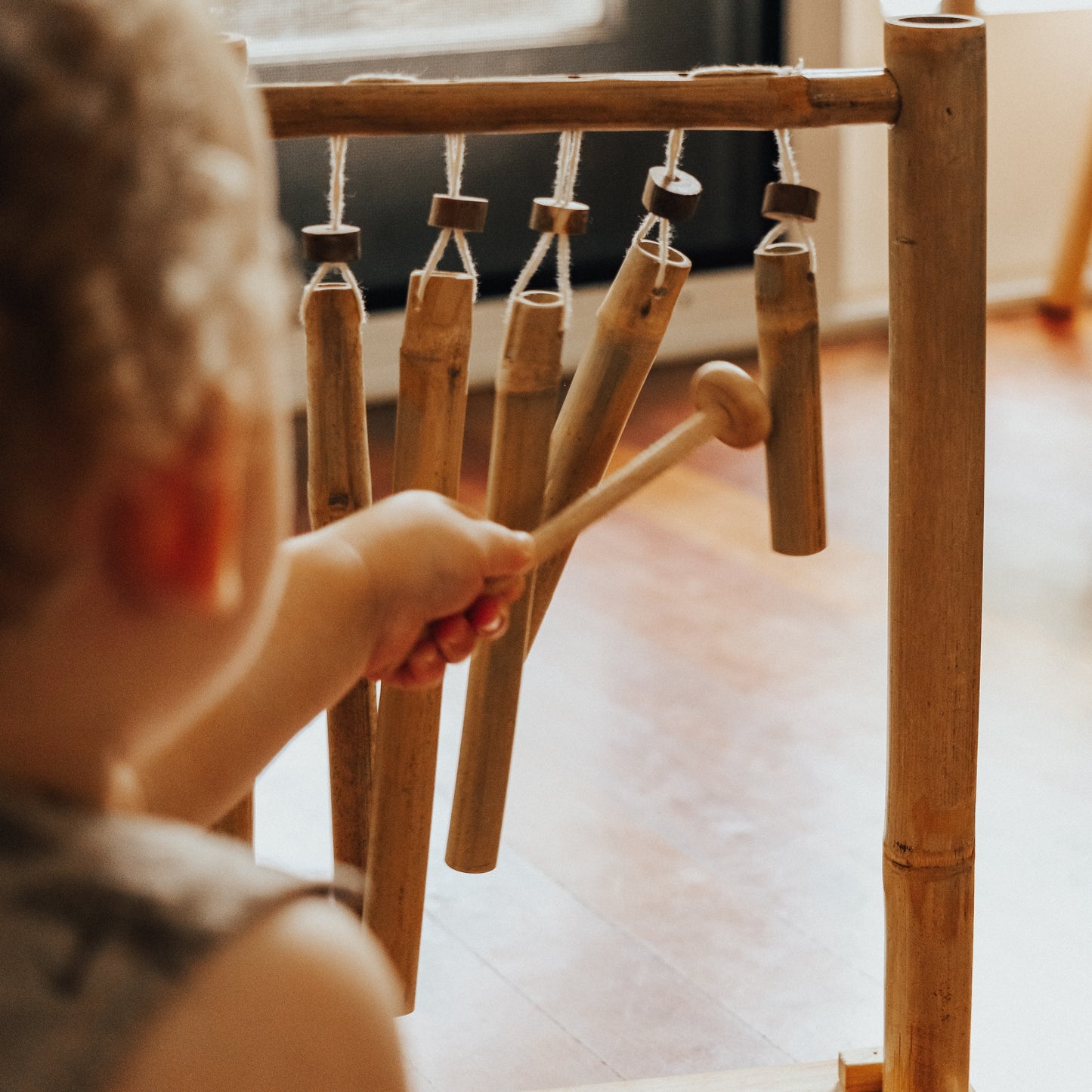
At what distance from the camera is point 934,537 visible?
76 centimetres

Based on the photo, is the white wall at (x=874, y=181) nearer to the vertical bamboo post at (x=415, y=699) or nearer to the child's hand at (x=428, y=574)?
the vertical bamboo post at (x=415, y=699)

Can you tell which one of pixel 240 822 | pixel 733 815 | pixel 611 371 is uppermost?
pixel 611 371

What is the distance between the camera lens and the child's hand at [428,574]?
61 centimetres

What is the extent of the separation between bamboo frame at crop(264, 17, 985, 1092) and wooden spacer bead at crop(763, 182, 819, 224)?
0.03 meters

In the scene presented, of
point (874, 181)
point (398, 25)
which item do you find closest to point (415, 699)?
point (398, 25)

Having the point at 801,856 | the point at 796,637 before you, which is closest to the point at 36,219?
the point at 801,856

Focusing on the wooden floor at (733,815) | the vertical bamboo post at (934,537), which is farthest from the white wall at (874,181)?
the vertical bamboo post at (934,537)

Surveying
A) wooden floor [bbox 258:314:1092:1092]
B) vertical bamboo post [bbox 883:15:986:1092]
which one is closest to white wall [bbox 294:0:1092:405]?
wooden floor [bbox 258:314:1092:1092]

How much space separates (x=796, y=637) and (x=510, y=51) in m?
1.22

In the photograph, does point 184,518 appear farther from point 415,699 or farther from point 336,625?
point 415,699

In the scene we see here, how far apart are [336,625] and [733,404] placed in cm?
22

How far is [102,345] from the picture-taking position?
312mm

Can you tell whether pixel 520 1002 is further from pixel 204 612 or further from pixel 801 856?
pixel 204 612

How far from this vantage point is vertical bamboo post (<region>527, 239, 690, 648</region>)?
72 centimetres
